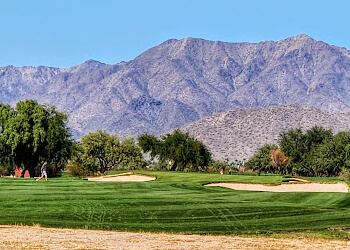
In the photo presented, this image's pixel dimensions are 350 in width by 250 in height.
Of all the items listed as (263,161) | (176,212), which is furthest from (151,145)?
(176,212)

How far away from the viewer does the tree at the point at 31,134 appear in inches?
2913

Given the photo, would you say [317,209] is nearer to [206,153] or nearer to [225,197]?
[225,197]

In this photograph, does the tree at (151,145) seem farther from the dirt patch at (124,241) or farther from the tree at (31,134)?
the dirt patch at (124,241)

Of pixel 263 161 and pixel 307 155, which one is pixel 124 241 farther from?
pixel 263 161

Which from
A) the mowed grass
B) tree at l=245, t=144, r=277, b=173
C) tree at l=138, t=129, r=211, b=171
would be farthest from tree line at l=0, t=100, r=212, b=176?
the mowed grass

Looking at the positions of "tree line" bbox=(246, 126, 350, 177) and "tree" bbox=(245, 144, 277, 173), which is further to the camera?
"tree" bbox=(245, 144, 277, 173)

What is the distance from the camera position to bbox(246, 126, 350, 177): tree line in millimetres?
115062

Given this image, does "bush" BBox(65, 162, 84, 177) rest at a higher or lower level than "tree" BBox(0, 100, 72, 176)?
lower

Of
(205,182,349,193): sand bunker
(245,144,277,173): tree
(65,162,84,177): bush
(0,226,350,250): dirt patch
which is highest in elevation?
(245,144,277,173): tree

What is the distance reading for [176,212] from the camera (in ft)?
96.5

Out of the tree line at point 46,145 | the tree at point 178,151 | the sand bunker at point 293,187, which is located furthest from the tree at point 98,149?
the sand bunker at point 293,187

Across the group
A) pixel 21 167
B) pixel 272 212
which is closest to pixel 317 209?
pixel 272 212

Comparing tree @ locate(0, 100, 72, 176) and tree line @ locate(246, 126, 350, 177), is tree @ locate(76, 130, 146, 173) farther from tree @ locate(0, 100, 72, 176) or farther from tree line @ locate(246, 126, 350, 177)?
tree line @ locate(246, 126, 350, 177)

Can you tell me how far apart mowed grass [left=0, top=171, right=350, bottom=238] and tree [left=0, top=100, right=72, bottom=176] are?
Answer: 118ft
